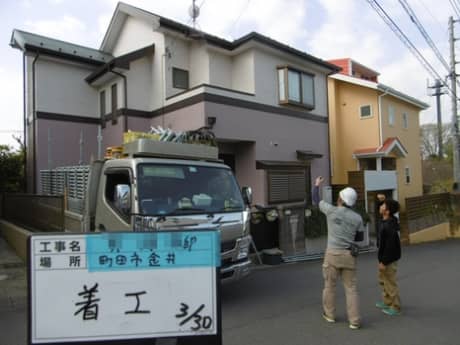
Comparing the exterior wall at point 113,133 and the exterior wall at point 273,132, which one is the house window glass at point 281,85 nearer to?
the exterior wall at point 273,132

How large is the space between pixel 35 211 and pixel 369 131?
15.7m

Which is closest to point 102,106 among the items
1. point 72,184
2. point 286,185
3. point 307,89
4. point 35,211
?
point 35,211

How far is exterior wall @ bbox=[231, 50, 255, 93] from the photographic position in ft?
43.1

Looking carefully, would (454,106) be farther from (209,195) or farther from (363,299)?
(209,195)

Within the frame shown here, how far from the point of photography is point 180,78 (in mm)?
13477

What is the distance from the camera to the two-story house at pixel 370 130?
1822 centimetres

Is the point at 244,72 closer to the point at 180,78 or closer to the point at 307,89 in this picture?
the point at 180,78

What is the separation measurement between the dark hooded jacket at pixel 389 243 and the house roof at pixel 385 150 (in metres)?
13.4

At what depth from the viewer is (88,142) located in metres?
14.3

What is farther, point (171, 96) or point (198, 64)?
point (198, 64)

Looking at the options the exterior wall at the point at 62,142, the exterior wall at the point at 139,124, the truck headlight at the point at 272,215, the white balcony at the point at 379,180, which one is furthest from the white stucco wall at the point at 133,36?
the white balcony at the point at 379,180

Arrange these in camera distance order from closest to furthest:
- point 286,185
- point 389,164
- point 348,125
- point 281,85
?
point 286,185 → point 281,85 → point 389,164 → point 348,125

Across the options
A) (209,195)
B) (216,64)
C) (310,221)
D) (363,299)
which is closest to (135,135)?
(209,195)

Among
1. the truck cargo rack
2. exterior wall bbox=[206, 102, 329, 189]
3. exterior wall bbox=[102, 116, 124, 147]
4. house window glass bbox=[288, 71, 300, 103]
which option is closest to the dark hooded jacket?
the truck cargo rack
